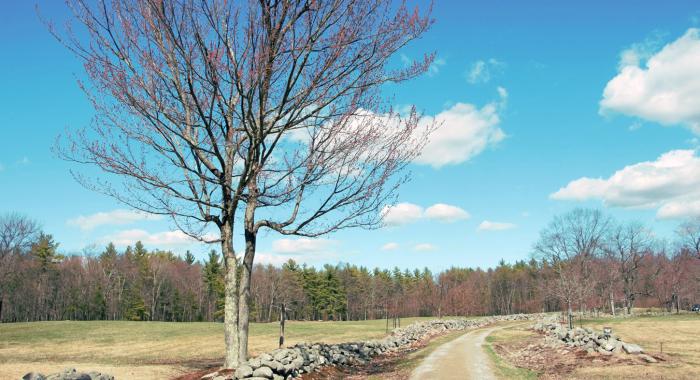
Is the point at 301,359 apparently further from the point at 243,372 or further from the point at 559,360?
the point at 559,360

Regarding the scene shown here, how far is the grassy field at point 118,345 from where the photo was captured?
2083cm

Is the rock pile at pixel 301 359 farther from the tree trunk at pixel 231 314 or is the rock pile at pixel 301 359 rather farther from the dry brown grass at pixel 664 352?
the dry brown grass at pixel 664 352

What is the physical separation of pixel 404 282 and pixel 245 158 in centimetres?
10917

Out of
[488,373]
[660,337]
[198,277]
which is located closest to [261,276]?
[198,277]

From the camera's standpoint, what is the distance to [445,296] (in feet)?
283

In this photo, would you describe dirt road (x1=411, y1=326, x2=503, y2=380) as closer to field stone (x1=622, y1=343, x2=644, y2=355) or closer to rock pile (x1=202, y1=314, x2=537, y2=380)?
rock pile (x1=202, y1=314, x2=537, y2=380)

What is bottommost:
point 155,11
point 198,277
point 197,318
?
point 197,318

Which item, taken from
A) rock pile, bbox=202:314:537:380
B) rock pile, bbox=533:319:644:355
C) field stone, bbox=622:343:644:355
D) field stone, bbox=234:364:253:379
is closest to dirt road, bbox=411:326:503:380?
rock pile, bbox=202:314:537:380

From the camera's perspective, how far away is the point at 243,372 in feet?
38.0

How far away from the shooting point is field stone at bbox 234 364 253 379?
1154 cm

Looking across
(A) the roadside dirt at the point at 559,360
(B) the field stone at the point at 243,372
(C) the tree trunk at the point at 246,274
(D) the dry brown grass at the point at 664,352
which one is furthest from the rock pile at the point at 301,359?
(D) the dry brown grass at the point at 664,352

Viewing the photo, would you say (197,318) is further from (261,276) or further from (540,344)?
(540,344)

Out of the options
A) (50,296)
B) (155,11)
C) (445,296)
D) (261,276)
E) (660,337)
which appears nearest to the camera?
(155,11)

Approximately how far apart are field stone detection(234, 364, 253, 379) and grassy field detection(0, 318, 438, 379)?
222 inches
